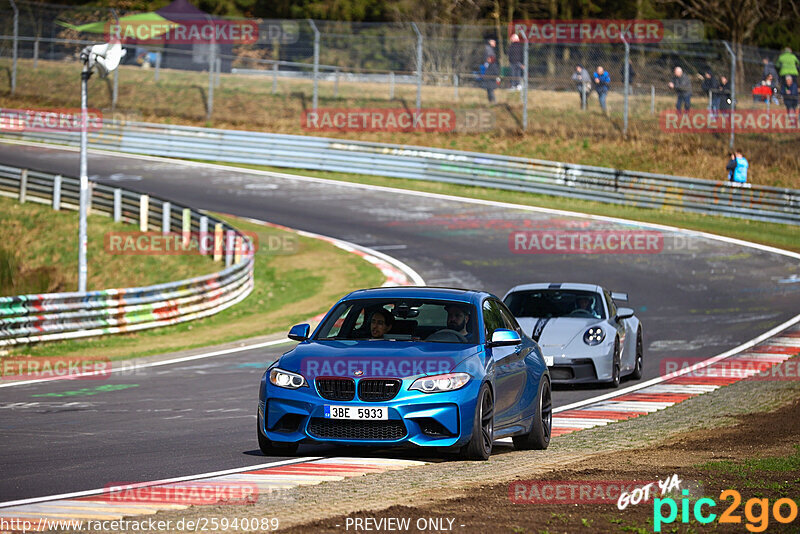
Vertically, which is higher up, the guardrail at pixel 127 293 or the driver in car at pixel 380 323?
the driver in car at pixel 380 323

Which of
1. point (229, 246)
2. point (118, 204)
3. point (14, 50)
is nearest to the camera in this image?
point (229, 246)

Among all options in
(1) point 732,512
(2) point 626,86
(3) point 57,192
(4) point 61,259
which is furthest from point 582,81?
(1) point 732,512

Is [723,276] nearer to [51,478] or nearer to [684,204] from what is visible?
[684,204]

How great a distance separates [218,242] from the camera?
27.0 m

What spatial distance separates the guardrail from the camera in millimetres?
18516

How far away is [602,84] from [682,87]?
3022 mm

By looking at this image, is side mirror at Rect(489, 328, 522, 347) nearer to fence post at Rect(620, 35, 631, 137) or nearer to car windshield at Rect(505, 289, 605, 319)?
car windshield at Rect(505, 289, 605, 319)

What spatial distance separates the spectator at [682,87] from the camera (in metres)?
35.0

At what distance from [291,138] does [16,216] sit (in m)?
10.7

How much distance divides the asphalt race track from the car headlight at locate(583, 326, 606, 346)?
26.6 inches

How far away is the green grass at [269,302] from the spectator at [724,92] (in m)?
13.8

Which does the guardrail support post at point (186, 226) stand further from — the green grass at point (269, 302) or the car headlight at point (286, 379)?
the car headlight at point (286, 379)

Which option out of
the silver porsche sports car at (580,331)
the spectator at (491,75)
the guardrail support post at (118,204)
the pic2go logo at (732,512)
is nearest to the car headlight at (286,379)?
the pic2go logo at (732,512)

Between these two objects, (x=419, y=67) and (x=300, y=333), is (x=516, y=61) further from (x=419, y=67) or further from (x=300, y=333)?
(x=300, y=333)
